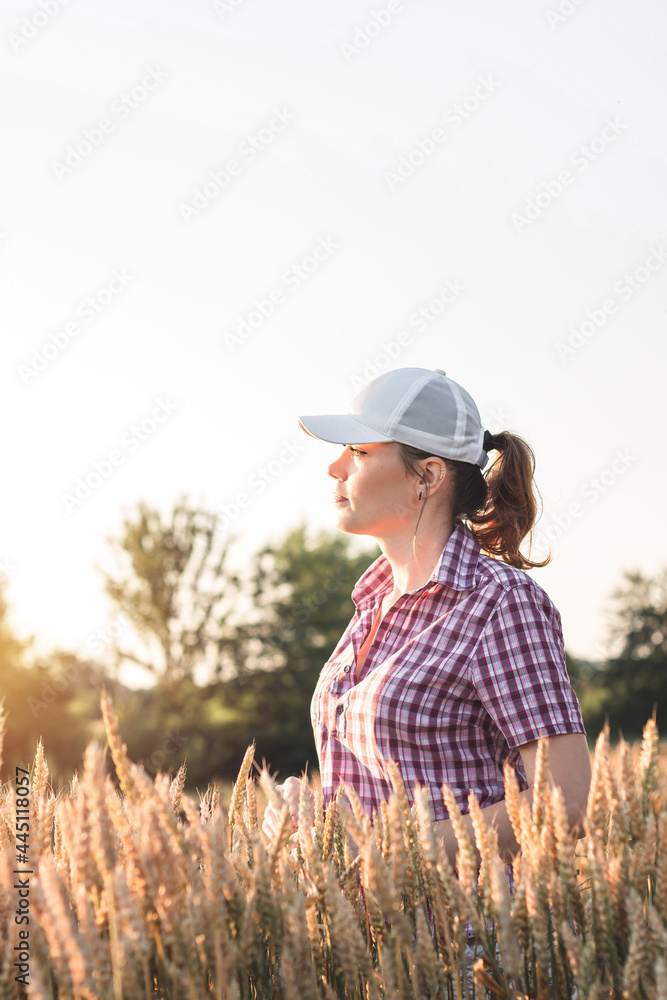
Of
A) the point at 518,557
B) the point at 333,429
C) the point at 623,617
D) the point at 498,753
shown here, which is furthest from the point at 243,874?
the point at 623,617

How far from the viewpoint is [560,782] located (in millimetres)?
Result: 2129

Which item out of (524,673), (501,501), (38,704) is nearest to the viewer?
(524,673)

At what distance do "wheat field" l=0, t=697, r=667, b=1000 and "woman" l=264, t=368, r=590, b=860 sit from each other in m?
0.68

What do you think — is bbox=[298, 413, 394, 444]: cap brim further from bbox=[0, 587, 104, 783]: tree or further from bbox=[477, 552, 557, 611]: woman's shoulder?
bbox=[0, 587, 104, 783]: tree

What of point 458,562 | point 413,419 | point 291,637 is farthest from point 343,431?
point 291,637

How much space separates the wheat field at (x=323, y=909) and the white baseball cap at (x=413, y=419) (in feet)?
5.07

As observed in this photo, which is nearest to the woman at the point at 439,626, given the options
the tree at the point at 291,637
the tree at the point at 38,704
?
the tree at the point at 38,704

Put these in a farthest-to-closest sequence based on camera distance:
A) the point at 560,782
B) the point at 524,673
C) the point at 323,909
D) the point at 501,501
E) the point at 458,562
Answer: the point at 501,501 → the point at 458,562 → the point at 524,673 → the point at 560,782 → the point at 323,909

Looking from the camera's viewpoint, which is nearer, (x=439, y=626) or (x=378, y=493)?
(x=439, y=626)

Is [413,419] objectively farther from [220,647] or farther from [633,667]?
[633,667]

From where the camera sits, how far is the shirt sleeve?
7.34 feet

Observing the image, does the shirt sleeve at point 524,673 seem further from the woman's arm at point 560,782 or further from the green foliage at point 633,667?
the green foliage at point 633,667

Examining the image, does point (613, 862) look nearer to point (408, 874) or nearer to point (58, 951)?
point (408, 874)

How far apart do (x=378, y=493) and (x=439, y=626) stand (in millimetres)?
558
